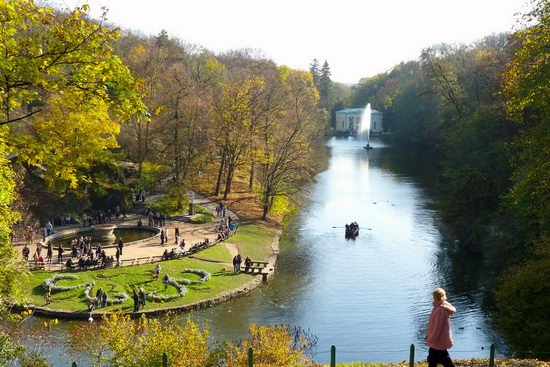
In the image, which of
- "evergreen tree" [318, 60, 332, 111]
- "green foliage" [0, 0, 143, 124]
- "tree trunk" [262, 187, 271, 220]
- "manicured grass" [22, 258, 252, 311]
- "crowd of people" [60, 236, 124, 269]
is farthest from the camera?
"evergreen tree" [318, 60, 332, 111]

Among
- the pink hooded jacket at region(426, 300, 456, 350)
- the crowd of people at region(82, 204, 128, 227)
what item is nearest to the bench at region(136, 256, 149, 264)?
the crowd of people at region(82, 204, 128, 227)

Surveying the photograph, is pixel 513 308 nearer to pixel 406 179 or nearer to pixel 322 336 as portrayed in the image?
pixel 322 336

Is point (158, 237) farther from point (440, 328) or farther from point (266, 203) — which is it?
point (440, 328)

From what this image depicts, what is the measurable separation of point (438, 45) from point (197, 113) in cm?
5791

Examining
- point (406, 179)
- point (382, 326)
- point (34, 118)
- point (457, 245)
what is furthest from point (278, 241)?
point (406, 179)

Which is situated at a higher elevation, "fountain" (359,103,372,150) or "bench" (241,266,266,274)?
"fountain" (359,103,372,150)

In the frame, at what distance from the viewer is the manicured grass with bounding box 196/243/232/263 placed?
34.7 metres

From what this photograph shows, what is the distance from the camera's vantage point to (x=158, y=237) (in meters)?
38.2

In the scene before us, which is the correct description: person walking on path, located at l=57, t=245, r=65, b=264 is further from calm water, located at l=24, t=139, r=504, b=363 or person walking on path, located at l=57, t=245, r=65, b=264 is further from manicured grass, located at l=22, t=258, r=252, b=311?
calm water, located at l=24, t=139, r=504, b=363

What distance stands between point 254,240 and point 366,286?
439 inches

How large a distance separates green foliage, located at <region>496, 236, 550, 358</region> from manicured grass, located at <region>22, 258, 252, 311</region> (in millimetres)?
14980

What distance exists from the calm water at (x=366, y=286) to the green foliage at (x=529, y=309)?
8.31 feet

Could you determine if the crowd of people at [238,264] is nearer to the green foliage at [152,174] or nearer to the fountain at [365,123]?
the green foliage at [152,174]

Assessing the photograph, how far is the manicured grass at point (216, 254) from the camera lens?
34744mm
